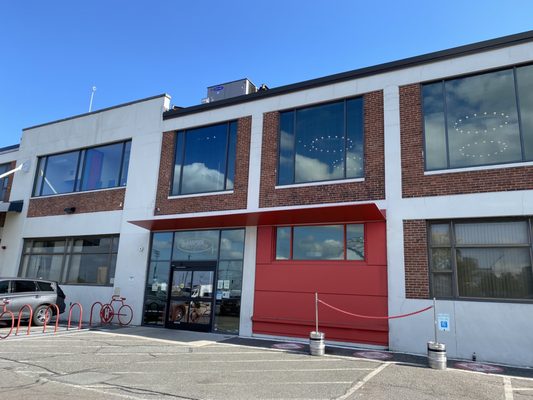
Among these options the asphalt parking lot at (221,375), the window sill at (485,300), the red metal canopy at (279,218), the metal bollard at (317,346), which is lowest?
the asphalt parking lot at (221,375)

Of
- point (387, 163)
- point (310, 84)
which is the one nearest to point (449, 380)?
point (387, 163)

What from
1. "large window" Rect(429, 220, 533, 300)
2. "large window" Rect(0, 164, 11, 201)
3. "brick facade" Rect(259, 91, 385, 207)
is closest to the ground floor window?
"brick facade" Rect(259, 91, 385, 207)

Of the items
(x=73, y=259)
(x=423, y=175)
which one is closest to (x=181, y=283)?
(x=73, y=259)

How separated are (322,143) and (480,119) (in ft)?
14.6

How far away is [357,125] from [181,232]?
23.4ft

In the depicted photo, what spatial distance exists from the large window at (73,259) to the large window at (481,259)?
38.4 feet

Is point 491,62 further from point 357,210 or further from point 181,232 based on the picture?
point 181,232

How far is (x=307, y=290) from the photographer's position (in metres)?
12.2

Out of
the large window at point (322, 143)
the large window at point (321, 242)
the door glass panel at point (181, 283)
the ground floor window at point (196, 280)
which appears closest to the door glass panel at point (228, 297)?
the ground floor window at point (196, 280)

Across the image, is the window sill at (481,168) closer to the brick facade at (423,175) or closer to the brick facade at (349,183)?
the brick facade at (423,175)

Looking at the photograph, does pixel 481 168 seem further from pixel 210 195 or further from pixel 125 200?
pixel 125 200

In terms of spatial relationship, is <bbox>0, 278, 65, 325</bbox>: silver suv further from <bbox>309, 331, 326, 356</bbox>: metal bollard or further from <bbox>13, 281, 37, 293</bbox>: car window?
<bbox>309, 331, 326, 356</bbox>: metal bollard

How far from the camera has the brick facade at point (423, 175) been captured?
10.4m

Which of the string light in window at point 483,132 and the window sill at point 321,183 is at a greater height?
the string light in window at point 483,132
